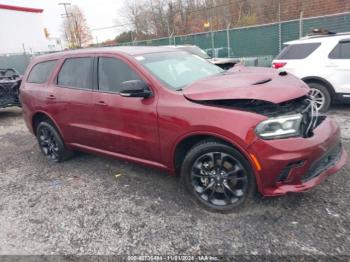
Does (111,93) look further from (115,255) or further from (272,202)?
(272,202)

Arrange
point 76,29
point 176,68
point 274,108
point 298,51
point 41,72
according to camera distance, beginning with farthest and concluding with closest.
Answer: point 76,29 < point 298,51 < point 41,72 < point 176,68 < point 274,108

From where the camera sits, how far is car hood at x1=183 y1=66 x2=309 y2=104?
284 centimetres

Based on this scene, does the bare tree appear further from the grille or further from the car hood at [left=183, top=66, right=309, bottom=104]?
the grille

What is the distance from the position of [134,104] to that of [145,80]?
0.30 metres

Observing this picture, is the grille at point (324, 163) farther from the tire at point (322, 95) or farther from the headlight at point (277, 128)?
the tire at point (322, 95)

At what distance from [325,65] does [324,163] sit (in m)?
4.04

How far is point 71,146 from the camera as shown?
184 inches

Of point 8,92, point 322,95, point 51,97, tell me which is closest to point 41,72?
point 51,97

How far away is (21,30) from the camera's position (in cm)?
3825

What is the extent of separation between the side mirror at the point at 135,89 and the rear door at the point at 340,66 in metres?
4.62

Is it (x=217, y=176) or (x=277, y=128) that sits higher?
(x=277, y=128)

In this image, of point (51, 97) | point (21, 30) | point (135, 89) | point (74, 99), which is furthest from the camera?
point (21, 30)

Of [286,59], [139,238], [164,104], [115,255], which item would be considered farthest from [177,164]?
[286,59]

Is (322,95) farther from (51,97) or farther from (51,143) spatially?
(51,143)
